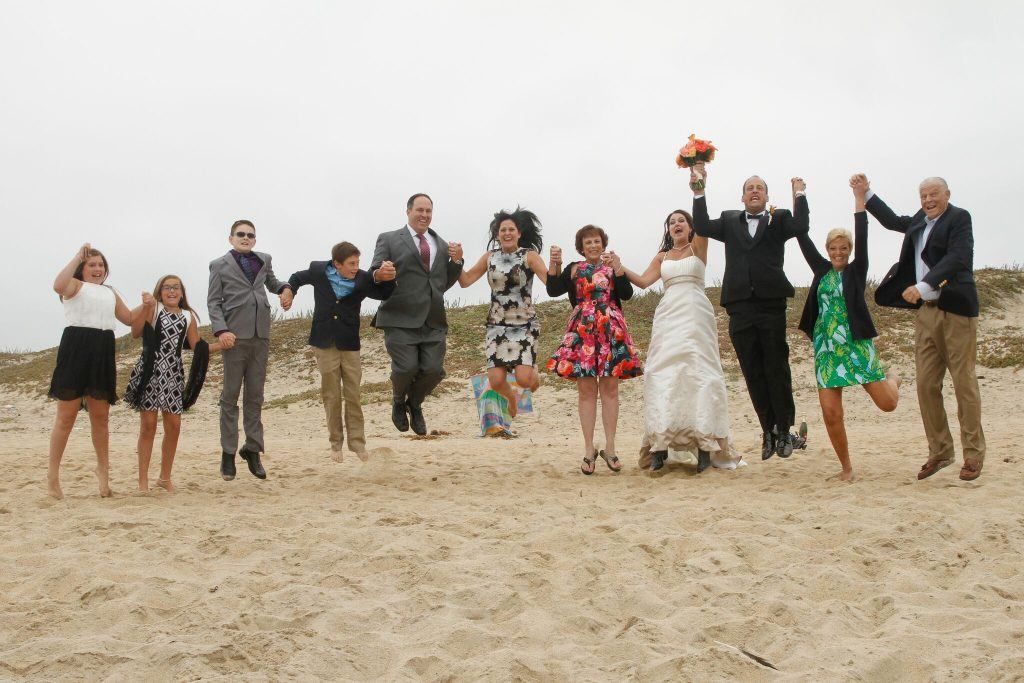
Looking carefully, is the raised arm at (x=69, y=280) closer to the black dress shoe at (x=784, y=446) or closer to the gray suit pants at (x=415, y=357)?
the gray suit pants at (x=415, y=357)

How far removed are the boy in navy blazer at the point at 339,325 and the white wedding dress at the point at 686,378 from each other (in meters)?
2.45

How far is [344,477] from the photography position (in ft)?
25.0

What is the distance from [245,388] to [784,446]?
15.0ft

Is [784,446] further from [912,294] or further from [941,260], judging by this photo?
[941,260]

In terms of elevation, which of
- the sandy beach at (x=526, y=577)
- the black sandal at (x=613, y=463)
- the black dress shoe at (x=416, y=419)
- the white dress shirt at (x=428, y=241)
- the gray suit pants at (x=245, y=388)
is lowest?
the sandy beach at (x=526, y=577)

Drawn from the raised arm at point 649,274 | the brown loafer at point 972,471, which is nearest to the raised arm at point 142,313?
the raised arm at point 649,274

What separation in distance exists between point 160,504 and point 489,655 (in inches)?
148

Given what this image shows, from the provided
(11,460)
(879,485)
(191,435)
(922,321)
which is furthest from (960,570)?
(191,435)

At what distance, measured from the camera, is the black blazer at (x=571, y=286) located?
7.48 m

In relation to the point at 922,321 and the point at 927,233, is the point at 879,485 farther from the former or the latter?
the point at 927,233

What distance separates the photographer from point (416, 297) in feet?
26.5

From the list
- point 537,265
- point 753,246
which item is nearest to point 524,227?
point 537,265

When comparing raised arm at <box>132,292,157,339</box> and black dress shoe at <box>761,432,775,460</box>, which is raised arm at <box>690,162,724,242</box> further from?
raised arm at <box>132,292,157,339</box>

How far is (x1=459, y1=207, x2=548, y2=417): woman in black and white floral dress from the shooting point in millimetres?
7789
